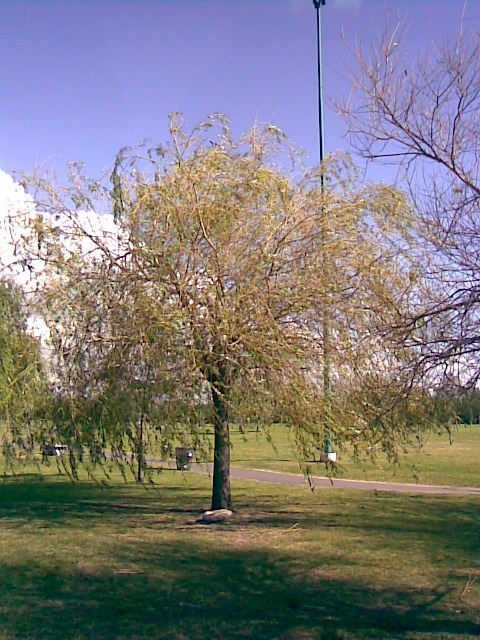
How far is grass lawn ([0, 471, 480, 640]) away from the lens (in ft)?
23.9

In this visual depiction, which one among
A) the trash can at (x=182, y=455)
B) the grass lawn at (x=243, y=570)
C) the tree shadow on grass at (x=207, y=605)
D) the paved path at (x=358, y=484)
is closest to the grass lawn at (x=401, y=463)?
the paved path at (x=358, y=484)

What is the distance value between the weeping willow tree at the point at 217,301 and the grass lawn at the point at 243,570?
1718 millimetres

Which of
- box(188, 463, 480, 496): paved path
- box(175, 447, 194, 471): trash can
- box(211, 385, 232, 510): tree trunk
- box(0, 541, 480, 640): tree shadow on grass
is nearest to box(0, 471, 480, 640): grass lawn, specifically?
box(0, 541, 480, 640): tree shadow on grass

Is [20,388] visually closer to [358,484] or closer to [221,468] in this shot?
[221,468]

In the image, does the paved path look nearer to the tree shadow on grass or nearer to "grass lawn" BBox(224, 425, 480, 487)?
"grass lawn" BBox(224, 425, 480, 487)

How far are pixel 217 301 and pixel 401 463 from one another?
716 centimetres

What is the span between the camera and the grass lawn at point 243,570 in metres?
7.29

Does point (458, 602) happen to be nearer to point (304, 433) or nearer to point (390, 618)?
point (390, 618)

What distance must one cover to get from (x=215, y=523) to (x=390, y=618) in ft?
21.3

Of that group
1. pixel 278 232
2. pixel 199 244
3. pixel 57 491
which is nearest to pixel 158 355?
pixel 199 244

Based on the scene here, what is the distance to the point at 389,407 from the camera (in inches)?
291

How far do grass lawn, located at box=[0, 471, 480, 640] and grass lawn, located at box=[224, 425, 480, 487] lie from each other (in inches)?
57.5

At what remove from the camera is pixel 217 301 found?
39.1 feet

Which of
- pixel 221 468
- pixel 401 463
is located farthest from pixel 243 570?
pixel 401 463
